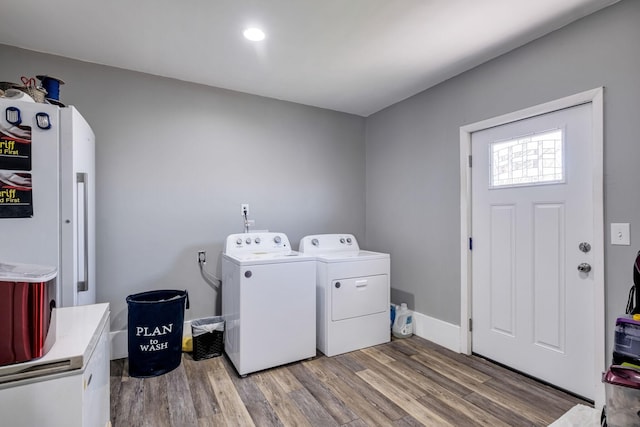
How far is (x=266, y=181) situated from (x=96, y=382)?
7.56ft

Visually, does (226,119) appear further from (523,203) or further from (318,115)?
(523,203)

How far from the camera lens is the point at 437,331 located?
2.96 metres

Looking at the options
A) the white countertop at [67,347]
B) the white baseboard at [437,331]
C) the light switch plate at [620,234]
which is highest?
the light switch plate at [620,234]

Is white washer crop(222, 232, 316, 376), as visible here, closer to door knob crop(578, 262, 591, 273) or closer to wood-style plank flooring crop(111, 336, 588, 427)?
wood-style plank flooring crop(111, 336, 588, 427)

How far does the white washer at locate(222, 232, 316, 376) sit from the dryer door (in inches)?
8.4

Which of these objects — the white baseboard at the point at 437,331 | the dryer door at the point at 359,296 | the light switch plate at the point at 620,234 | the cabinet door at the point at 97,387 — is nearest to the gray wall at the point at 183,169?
the dryer door at the point at 359,296

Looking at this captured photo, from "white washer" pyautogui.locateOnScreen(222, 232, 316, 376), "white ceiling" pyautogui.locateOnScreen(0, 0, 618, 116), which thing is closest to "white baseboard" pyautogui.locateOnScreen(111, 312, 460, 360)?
"white washer" pyautogui.locateOnScreen(222, 232, 316, 376)

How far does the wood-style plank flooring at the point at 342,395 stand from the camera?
1.87 meters

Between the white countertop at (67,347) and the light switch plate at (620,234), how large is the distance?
8.68 feet

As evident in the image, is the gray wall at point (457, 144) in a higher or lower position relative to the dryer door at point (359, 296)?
higher

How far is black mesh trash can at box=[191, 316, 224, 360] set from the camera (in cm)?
262

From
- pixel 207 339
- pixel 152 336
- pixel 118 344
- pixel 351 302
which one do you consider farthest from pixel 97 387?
pixel 351 302

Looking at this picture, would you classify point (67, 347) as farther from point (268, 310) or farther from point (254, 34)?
point (254, 34)

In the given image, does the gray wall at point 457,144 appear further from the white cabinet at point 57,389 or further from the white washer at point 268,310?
the white cabinet at point 57,389
